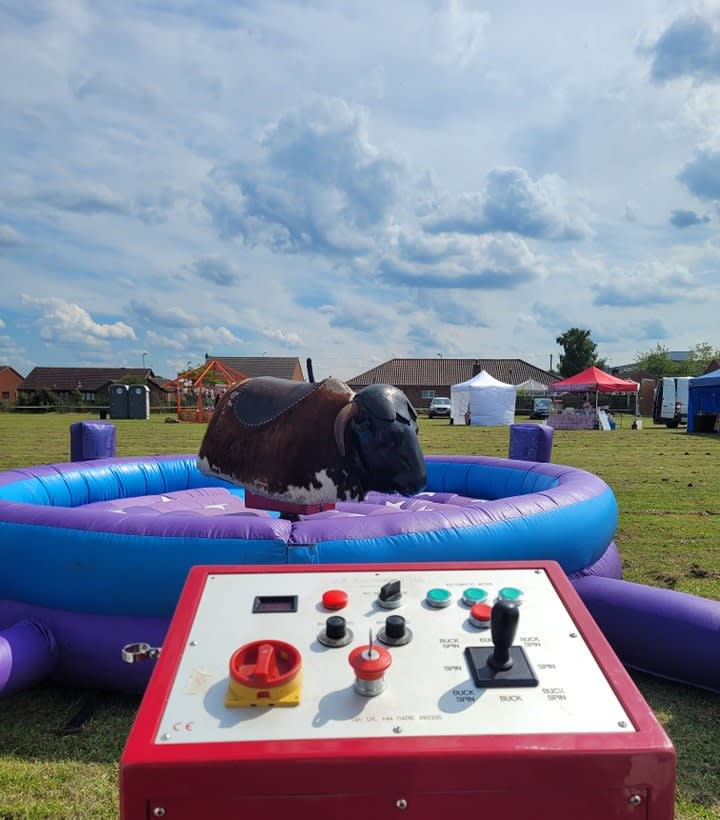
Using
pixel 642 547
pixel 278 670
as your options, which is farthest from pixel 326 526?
pixel 642 547

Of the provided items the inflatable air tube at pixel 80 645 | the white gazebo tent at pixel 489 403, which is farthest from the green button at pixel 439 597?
the white gazebo tent at pixel 489 403

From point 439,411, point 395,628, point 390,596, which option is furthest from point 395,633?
point 439,411

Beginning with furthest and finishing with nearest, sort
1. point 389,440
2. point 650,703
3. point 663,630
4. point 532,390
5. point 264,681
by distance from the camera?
point 532,390, point 389,440, point 663,630, point 650,703, point 264,681

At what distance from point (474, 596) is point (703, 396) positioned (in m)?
21.0

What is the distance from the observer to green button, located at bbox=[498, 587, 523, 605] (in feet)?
4.98

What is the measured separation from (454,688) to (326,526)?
67.8 inches

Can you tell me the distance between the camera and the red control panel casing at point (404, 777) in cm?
109

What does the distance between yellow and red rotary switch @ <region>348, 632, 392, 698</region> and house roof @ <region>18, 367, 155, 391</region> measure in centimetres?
6113

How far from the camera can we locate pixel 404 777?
1.10 metres

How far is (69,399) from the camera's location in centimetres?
5191

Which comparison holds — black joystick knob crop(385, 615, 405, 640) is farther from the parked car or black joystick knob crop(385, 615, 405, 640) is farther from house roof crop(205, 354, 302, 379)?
house roof crop(205, 354, 302, 379)

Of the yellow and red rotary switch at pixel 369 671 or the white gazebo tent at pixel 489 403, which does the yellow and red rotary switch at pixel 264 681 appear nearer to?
the yellow and red rotary switch at pixel 369 671

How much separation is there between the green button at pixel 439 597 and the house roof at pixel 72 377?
60.9 m

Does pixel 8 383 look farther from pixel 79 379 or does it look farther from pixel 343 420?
pixel 343 420
